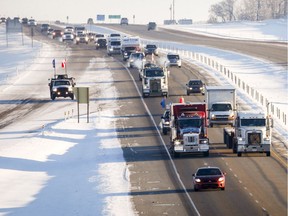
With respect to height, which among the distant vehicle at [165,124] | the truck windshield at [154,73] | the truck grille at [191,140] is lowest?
the distant vehicle at [165,124]

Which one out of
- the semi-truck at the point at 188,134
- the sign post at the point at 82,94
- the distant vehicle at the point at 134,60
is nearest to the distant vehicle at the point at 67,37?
the distant vehicle at the point at 134,60

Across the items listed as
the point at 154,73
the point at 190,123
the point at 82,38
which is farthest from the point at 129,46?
the point at 190,123

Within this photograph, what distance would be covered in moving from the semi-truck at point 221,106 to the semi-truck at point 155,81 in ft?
56.9

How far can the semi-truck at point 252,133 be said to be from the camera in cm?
5484

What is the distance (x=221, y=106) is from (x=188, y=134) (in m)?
13.0

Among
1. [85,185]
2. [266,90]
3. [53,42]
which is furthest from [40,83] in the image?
[53,42]

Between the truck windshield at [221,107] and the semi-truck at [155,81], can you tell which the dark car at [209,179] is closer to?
the truck windshield at [221,107]

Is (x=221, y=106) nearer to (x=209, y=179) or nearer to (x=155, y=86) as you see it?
(x=155, y=86)

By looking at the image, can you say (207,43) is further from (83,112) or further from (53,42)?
(83,112)

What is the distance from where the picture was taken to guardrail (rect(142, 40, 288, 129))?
7731 centimetres

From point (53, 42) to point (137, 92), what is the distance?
9073 centimetres

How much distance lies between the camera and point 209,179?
44.8 m

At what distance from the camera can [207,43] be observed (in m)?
176

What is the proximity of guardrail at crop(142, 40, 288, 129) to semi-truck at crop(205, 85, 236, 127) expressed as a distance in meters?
2.62
